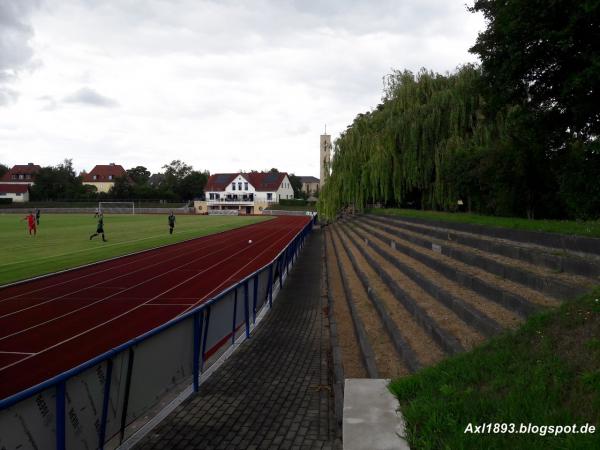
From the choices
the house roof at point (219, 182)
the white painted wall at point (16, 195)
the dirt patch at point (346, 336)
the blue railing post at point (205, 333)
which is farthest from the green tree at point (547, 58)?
the white painted wall at point (16, 195)

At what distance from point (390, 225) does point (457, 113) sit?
5961mm

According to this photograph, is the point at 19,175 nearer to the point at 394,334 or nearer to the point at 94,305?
the point at 94,305

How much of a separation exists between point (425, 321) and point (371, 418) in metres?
3.30

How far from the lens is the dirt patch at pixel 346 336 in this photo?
23.9 ft

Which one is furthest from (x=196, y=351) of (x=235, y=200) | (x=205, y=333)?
(x=235, y=200)

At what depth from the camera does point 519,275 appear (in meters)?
7.16

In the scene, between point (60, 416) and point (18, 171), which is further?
point (18, 171)

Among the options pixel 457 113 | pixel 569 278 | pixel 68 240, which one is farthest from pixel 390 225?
pixel 68 240

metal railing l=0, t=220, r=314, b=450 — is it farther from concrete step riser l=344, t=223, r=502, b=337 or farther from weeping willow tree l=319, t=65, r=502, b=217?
weeping willow tree l=319, t=65, r=502, b=217

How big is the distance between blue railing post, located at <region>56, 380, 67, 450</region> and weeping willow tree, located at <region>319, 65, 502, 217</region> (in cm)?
1421

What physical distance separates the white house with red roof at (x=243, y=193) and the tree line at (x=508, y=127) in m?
71.1

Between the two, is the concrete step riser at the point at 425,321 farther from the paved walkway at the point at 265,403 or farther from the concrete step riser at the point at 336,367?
the paved walkway at the point at 265,403

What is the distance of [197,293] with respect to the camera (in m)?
14.1

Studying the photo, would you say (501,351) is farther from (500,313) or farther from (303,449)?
(303,449)
